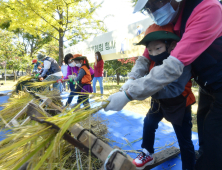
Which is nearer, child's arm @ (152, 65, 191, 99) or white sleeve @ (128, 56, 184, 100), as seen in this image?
white sleeve @ (128, 56, 184, 100)

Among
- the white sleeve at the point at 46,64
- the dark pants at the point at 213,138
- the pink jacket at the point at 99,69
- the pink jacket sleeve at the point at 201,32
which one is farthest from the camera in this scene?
the pink jacket at the point at 99,69

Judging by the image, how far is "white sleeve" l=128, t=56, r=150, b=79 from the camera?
4.44 ft

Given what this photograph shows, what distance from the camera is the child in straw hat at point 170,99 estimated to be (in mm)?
Answer: 1012

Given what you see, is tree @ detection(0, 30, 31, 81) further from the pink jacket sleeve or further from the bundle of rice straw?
the pink jacket sleeve

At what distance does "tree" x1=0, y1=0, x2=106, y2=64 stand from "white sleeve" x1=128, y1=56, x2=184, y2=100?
240 inches

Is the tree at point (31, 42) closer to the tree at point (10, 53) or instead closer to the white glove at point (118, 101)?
the tree at point (10, 53)

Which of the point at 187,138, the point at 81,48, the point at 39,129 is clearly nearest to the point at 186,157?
the point at 187,138

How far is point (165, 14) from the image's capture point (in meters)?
1.05

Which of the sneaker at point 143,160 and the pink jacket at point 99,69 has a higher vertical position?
the pink jacket at point 99,69

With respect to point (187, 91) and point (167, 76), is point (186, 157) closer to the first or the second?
point (187, 91)

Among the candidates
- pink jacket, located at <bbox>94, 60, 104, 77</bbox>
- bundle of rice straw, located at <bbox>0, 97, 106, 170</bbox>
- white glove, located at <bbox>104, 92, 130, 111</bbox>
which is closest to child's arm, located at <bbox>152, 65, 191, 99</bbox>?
white glove, located at <bbox>104, 92, 130, 111</bbox>

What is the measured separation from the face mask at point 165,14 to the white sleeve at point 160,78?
1.42ft

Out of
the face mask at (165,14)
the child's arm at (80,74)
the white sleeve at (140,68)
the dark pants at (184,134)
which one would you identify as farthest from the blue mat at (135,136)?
the face mask at (165,14)

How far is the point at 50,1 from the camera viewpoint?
583 cm
